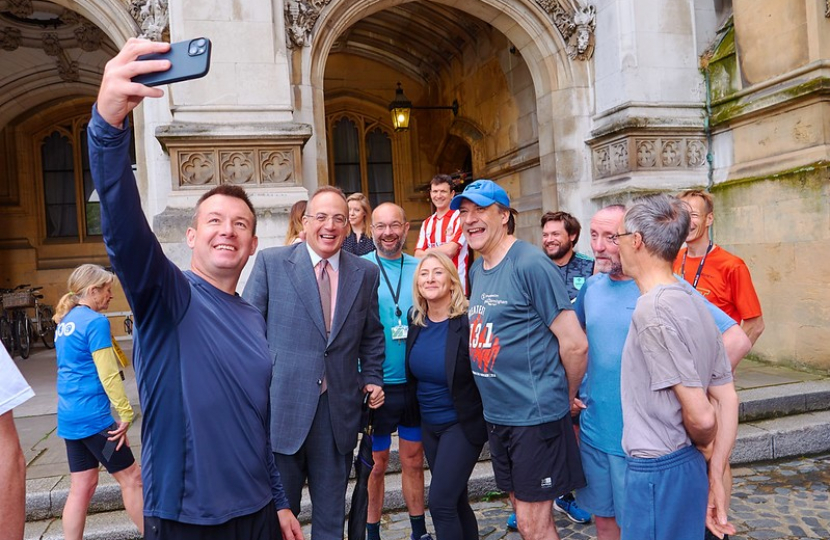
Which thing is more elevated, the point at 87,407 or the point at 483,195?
the point at 483,195

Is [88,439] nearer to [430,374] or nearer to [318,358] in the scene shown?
[318,358]

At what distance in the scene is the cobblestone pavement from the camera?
354cm

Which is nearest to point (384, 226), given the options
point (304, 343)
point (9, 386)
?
point (304, 343)

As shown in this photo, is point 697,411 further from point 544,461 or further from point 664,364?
point 544,461

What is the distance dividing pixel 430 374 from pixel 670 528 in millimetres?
1473

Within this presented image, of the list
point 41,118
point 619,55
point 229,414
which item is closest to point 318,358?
point 229,414

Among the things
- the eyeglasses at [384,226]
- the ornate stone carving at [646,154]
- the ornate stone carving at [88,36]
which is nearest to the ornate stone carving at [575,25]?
the ornate stone carving at [646,154]

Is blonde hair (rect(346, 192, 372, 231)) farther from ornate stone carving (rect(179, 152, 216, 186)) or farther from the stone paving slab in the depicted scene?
ornate stone carving (rect(179, 152, 216, 186))

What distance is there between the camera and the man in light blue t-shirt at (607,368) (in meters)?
2.54

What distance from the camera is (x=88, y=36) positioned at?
35.4ft

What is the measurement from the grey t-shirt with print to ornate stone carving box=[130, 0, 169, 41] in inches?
235

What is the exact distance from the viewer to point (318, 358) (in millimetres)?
2885

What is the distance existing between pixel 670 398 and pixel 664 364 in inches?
5.6

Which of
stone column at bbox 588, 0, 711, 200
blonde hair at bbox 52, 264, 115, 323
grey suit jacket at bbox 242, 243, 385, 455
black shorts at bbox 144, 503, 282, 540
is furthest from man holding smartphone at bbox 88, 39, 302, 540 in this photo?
stone column at bbox 588, 0, 711, 200
